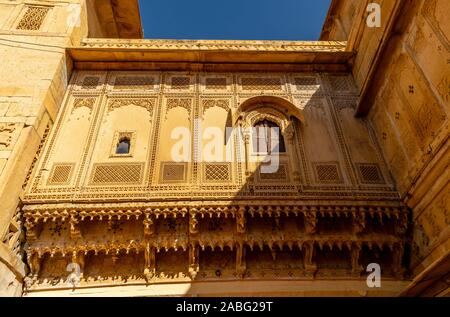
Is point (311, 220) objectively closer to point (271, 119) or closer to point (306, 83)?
point (271, 119)

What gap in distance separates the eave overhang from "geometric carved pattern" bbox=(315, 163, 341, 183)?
8.61 feet

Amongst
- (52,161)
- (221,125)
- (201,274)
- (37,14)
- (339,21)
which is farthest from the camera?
(339,21)

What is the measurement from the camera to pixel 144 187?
505 cm

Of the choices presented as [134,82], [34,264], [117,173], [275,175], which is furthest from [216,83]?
[34,264]

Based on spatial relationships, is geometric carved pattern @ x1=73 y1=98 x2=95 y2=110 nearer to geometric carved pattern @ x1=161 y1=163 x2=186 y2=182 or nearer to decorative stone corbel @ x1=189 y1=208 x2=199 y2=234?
geometric carved pattern @ x1=161 y1=163 x2=186 y2=182

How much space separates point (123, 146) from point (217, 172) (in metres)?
1.89

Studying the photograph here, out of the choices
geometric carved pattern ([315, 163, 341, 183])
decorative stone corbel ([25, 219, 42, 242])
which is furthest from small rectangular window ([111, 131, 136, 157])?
geometric carved pattern ([315, 163, 341, 183])

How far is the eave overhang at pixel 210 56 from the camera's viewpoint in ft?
21.9

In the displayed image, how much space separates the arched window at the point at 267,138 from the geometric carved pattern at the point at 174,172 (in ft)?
4.55

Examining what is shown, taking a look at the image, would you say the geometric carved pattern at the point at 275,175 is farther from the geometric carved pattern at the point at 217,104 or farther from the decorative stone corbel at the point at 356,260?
the geometric carved pattern at the point at 217,104

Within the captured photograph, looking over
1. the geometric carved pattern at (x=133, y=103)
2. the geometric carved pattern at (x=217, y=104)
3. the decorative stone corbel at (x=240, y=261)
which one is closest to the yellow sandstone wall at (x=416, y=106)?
the decorative stone corbel at (x=240, y=261)

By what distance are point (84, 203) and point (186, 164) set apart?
1737 mm
